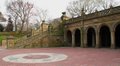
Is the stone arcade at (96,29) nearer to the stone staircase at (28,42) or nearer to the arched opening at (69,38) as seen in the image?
the arched opening at (69,38)

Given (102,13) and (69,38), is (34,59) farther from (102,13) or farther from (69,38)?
(69,38)

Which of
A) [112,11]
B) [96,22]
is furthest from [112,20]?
[96,22]

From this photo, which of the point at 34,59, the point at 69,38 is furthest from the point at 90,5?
the point at 34,59

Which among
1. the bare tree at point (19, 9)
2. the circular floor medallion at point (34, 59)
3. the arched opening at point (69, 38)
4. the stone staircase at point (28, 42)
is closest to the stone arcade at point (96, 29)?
the arched opening at point (69, 38)

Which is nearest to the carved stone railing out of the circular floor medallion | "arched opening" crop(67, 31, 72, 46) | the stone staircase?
"arched opening" crop(67, 31, 72, 46)

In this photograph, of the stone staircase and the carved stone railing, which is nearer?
the carved stone railing

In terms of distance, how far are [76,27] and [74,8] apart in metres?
21.5

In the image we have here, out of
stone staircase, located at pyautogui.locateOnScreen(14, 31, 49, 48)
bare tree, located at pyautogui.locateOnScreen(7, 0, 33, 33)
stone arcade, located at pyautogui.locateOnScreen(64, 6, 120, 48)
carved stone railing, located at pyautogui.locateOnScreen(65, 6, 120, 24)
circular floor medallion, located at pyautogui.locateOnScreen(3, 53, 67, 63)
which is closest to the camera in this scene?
circular floor medallion, located at pyautogui.locateOnScreen(3, 53, 67, 63)

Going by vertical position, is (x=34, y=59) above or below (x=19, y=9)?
below

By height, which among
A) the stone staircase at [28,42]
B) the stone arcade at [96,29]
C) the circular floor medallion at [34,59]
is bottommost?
the circular floor medallion at [34,59]

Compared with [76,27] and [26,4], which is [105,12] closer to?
[76,27]

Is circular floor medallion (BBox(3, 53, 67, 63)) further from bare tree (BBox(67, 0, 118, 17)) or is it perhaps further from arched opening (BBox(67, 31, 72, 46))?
bare tree (BBox(67, 0, 118, 17))

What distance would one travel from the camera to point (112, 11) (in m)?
21.1

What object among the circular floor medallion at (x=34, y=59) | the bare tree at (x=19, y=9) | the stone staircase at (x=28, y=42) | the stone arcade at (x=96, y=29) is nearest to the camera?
the circular floor medallion at (x=34, y=59)
